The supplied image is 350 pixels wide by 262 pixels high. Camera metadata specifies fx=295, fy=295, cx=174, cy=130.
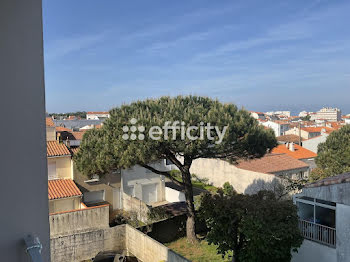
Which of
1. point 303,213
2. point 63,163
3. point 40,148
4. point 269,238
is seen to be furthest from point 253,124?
point 40,148

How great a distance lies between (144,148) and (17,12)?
28.0 feet

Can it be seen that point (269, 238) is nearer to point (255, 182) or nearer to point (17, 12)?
point (17, 12)

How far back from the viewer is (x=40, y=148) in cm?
139

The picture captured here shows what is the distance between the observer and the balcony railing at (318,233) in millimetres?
7891

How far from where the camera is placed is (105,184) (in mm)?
14930

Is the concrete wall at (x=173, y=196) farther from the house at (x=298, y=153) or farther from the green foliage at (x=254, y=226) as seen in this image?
the house at (x=298, y=153)

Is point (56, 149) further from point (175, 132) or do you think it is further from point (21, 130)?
point (21, 130)

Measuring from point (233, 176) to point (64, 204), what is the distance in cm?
1094

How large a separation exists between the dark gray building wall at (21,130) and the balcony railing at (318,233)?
27.1 ft

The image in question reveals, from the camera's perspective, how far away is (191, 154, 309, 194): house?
16984 mm

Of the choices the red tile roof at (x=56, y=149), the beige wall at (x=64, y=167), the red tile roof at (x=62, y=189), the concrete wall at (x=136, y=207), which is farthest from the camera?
the beige wall at (x=64, y=167)

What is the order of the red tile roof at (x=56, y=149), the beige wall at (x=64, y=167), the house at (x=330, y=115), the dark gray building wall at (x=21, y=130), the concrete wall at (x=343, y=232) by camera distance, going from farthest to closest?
the house at (x=330, y=115) → the beige wall at (x=64, y=167) → the red tile roof at (x=56, y=149) → the concrete wall at (x=343, y=232) → the dark gray building wall at (x=21, y=130)

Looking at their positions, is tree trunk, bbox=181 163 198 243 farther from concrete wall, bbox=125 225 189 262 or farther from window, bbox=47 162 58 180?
window, bbox=47 162 58 180

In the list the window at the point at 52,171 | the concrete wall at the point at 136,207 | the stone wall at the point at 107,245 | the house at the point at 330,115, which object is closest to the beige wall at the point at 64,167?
the window at the point at 52,171
